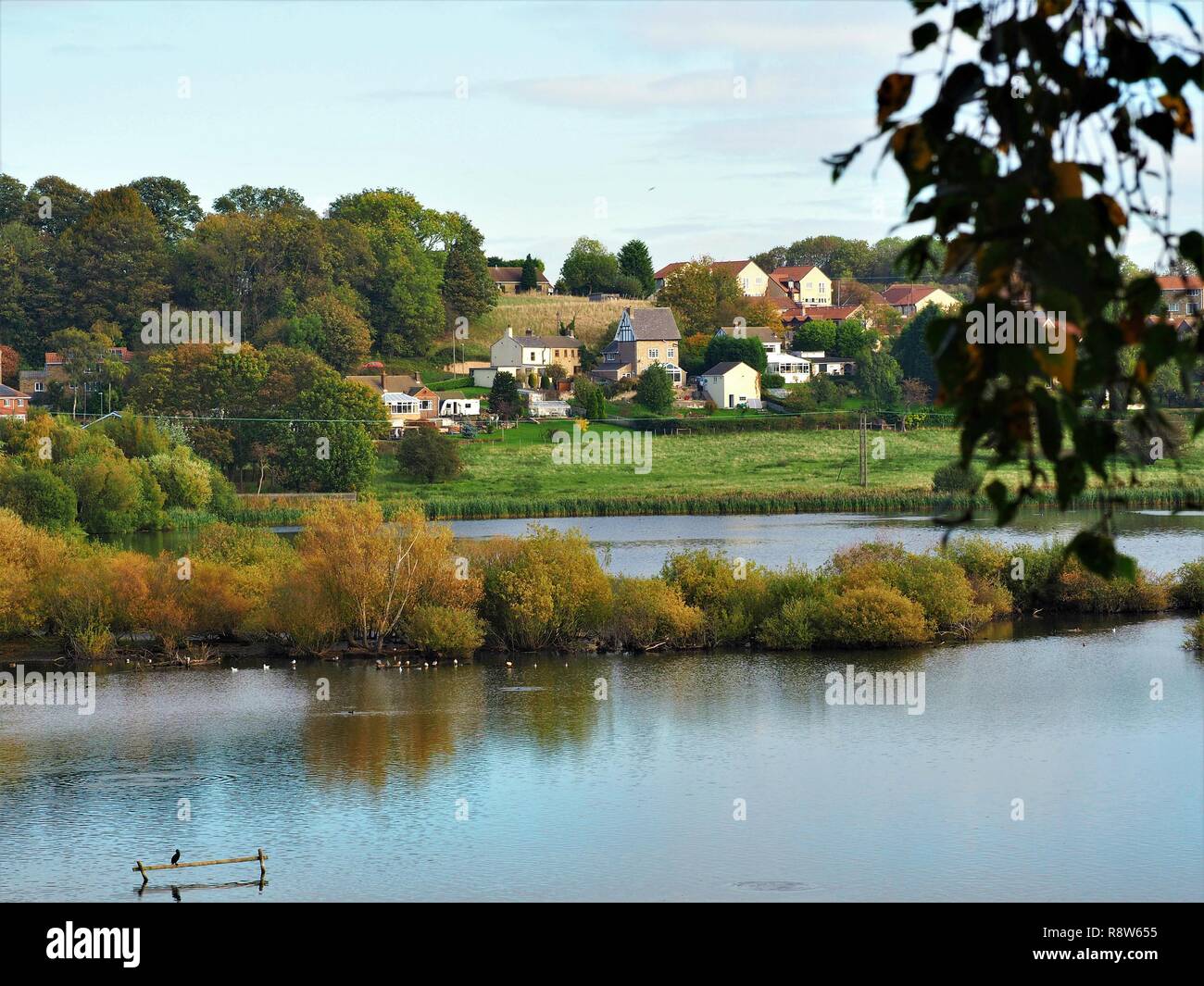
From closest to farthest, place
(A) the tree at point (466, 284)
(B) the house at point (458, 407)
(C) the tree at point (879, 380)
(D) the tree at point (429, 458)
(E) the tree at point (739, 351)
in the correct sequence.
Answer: (D) the tree at point (429, 458), (B) the house at point (458, 407), (C) the tree at point (879, 380), (E) the tree at point (739, 351), (A) the tree at point (466, 284)

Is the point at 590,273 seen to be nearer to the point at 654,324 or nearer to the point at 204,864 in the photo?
the point at 654,324

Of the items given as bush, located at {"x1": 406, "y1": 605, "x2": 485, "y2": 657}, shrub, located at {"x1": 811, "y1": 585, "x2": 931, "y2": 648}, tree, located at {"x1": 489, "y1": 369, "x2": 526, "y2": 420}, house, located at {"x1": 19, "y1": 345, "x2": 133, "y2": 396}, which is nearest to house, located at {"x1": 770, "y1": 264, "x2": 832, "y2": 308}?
Result: tree, located at {"x1": 489, "y1": 369, "x2": 526, "y2": 420}

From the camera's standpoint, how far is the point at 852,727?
2605 centimetres

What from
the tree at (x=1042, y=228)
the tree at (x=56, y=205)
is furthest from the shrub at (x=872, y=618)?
the tree at (x=56, y=205)

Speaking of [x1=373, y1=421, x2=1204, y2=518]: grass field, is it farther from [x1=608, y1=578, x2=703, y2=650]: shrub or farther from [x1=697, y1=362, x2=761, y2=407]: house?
[x1=608, y1=578, x2=703, y2=650]: shrub

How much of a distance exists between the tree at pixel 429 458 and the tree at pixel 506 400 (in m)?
9.99

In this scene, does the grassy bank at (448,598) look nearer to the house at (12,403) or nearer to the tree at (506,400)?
the house at (12,403)

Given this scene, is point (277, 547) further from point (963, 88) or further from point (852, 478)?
point (963, 88)

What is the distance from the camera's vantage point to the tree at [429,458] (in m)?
64.8

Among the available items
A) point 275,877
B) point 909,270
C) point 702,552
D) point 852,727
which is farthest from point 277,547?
point 909,270

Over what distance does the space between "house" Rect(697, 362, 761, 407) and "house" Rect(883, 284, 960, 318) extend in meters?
23.0

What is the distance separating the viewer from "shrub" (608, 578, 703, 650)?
32.5 metres

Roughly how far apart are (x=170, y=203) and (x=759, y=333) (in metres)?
39.2
